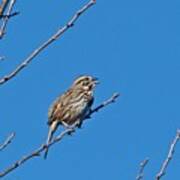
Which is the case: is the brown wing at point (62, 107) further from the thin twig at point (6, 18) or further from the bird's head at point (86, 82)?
the thin twig at point (6, 18)

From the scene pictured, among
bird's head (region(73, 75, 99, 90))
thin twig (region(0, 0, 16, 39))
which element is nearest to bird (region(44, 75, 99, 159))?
bird's head (region(73, 75, 99, 90))

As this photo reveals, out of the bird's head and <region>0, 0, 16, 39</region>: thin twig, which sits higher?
the bird's head

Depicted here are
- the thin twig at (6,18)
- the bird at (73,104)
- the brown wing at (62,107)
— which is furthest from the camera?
the brown wing at (62,107)

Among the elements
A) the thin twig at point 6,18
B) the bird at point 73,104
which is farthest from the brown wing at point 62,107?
the thin twig at point 6,18

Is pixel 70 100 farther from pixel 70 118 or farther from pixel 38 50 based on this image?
pixel 38 50

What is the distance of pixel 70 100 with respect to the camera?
40.2 feet

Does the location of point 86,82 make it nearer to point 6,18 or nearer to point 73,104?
point 73,104

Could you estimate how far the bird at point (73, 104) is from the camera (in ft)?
38.2

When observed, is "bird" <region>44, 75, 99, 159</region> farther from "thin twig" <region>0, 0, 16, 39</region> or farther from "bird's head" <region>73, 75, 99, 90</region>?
"thin twig" <region>0, 0, 16, 39</region>

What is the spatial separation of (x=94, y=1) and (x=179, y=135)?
4.24ft

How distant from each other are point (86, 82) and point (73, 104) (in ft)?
1.36

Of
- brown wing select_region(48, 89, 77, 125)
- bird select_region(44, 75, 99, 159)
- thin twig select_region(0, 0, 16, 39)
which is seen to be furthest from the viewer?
brown wing select_region(48, 89, 77, 125)

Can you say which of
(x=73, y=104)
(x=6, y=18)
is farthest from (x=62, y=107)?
(x=6, y=18)

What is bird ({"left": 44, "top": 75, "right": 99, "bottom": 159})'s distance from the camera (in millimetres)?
11641
